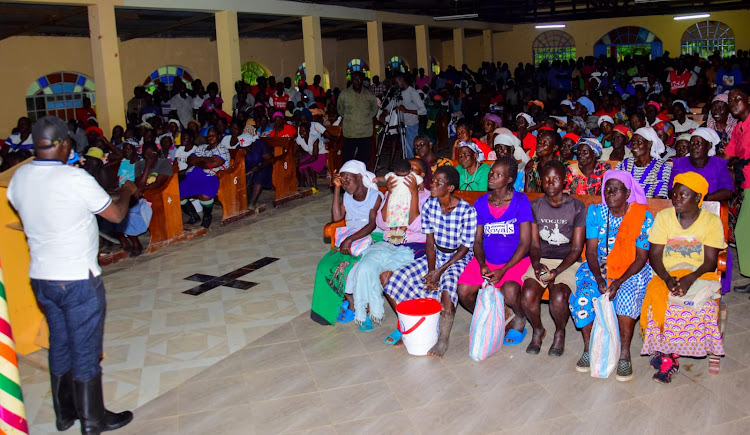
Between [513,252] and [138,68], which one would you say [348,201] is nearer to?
[513,252]

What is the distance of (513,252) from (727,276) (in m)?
1.81

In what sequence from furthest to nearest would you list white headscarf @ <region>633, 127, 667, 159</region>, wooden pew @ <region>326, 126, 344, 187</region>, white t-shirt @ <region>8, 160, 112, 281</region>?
1. wooden pew @ <region>326, 126, 344, 187</region>
2. white headscarf @ <region>633, 127, 667, 159</region>
3. white t-shirt @ <region>8, 160, 112, 281</region>

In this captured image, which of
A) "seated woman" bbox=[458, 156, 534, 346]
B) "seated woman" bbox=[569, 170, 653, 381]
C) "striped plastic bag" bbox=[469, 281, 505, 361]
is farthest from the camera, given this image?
"seated woman" bbox=[458, 156, 534, 346]

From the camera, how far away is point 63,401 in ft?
12.6

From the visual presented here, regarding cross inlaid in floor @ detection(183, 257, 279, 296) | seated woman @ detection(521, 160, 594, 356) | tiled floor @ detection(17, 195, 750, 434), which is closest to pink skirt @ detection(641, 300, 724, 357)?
tiled floor @ detection(17, 195, 750, 434)

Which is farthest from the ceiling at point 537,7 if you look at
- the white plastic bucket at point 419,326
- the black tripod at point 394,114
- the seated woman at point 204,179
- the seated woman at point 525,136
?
the white plastic bucket at point 419,326

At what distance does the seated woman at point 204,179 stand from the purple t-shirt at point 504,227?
4.38 metres

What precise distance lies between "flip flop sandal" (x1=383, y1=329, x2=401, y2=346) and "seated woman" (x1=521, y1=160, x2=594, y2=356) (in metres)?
0.87

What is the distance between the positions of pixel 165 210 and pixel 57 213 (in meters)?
4.18

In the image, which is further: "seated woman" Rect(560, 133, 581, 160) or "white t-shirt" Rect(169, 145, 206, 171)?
"white t-shirt" Rect(169, 145, 206, 171)

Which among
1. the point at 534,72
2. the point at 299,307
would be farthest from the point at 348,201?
the point at 534,72

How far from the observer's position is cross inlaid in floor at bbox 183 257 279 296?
6.11m

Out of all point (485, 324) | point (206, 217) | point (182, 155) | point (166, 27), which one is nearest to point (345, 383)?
point (485, 324)

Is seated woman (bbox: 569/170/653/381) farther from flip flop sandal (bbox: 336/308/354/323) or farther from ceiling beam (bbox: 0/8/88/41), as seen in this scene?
ceiling beam (bbox: 0/8/88/41)
